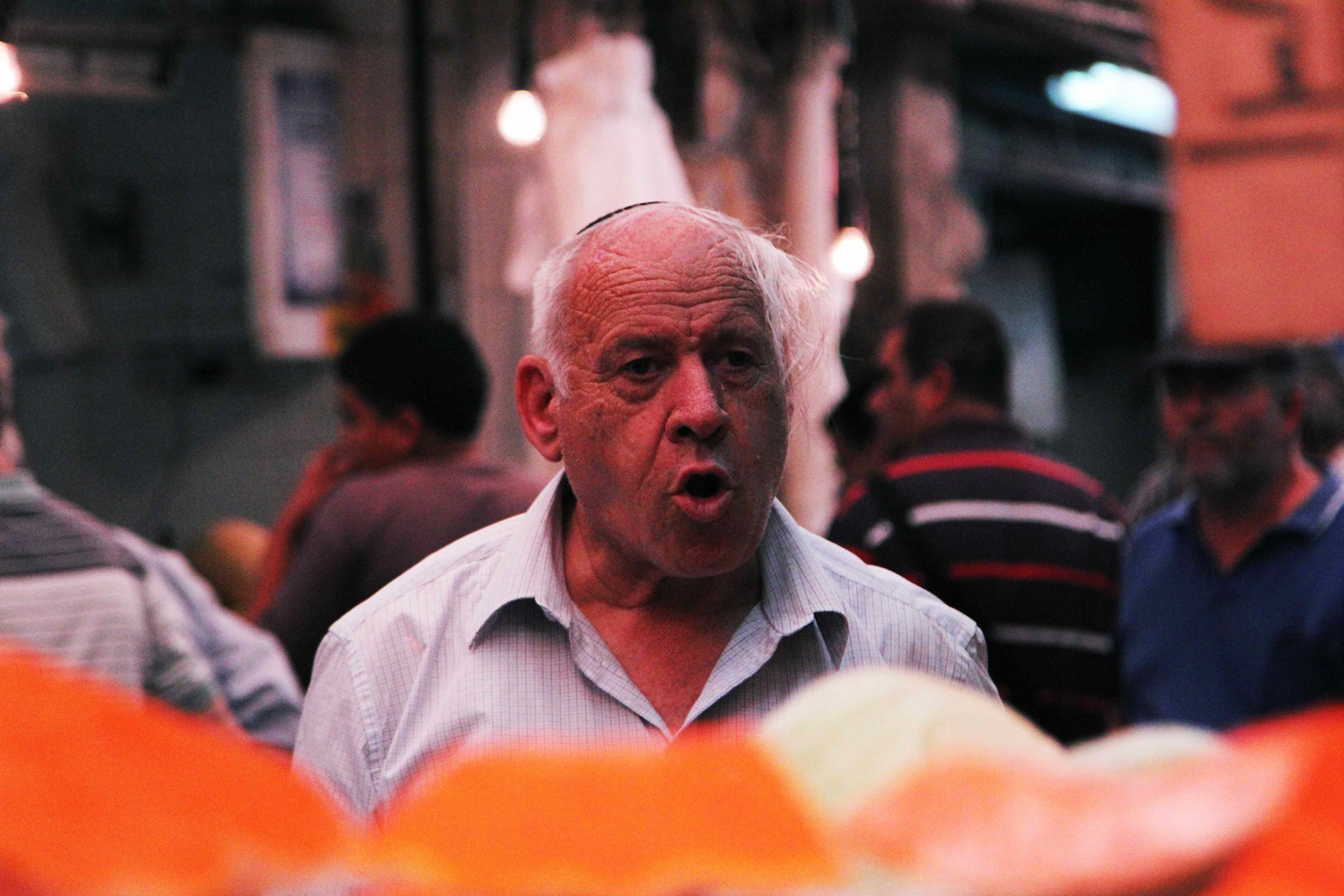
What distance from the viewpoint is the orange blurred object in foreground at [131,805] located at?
0.58 meters

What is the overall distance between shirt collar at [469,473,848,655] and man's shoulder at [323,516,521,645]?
1.5 inches

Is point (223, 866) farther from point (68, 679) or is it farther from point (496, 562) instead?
point (496, 562)

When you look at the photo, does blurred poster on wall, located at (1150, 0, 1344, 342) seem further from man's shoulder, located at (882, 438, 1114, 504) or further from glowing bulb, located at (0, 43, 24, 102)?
glowing bulb, located at (0, 43, 24, 102)

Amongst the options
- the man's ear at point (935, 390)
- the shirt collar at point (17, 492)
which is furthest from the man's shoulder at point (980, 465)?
the shirt collar at point (17, 492)

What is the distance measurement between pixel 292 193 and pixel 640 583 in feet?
14.4

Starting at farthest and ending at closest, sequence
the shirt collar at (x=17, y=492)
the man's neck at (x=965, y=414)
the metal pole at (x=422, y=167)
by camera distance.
Result: 1. the metal pole at (x=422, y=167)
2. the man's neck at (x=965, y=414)
3. the shirt collar at (x=17, y=492)

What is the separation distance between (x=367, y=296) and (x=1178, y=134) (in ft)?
16.7

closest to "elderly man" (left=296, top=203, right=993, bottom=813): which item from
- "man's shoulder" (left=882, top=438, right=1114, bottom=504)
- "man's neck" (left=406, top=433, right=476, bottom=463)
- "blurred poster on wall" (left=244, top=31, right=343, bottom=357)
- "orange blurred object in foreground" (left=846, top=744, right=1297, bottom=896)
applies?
"orange blurred object in foreground" (left=846, top=744, right=1297, bottom=896)

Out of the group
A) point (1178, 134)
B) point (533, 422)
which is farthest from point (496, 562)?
point (1178, 134)

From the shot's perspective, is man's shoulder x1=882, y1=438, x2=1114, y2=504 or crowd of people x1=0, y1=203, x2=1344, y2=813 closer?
crowd of people x1=0, y1=203, x2=1344, y2=813

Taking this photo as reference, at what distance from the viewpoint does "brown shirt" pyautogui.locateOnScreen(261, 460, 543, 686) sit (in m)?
3.31

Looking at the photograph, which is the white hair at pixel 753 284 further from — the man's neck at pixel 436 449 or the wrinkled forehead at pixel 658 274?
the man's neck at pixel 436 449

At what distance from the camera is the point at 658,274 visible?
68.1 inches

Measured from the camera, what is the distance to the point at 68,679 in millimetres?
638
